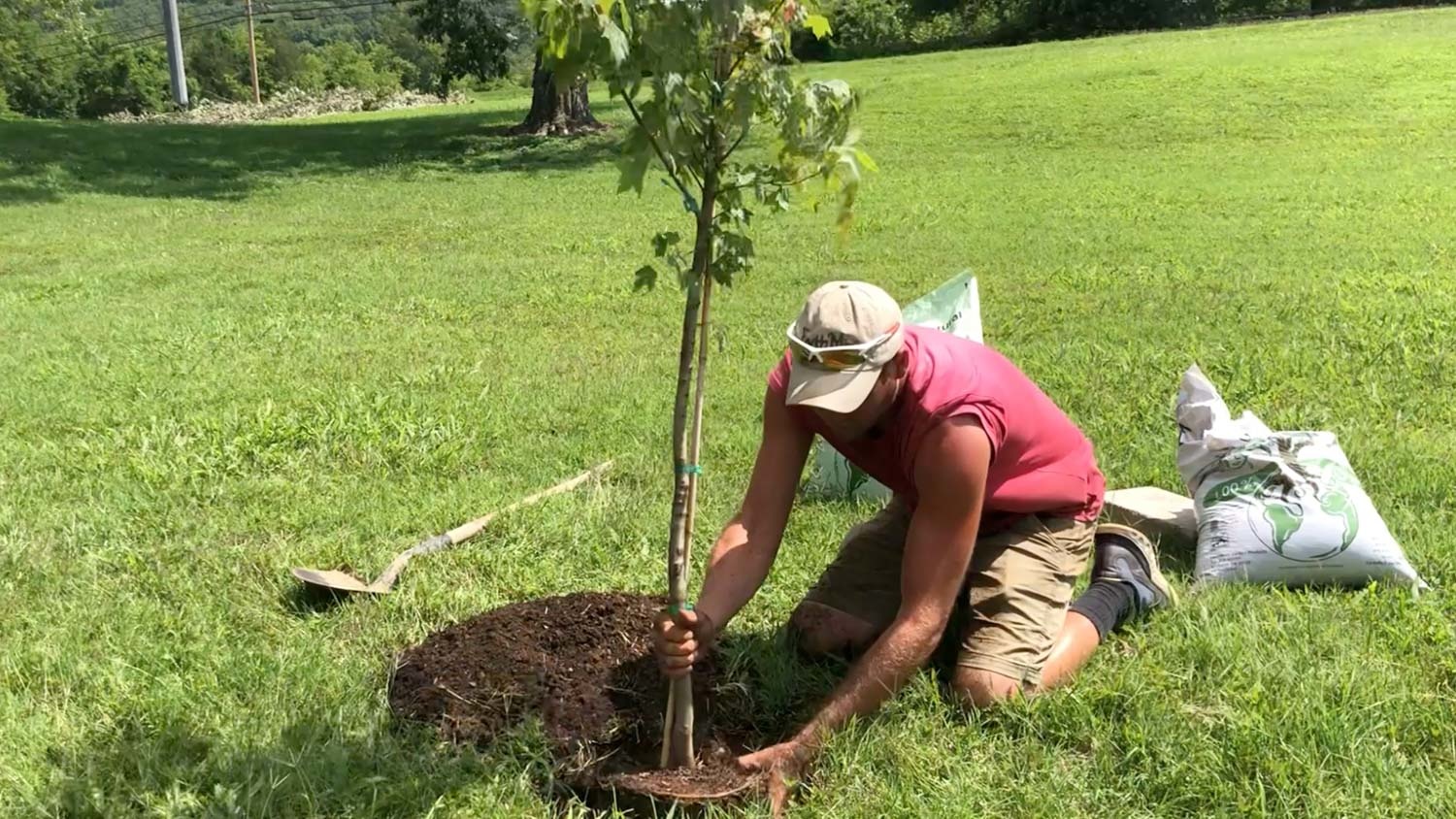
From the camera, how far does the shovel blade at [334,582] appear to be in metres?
3.30

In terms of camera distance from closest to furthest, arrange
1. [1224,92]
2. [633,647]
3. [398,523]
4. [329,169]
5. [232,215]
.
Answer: [633,647] < [398,523] < [232,215] < [329,169] < [1224,92]

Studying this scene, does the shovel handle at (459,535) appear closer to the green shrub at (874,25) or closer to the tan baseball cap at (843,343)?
the tan baseball cap at (843,343)

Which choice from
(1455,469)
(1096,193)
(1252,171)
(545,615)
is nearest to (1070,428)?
(545,615)

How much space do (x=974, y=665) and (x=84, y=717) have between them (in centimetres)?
217

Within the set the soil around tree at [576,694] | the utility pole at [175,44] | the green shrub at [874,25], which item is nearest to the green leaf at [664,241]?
the soil around tree at [576,694]

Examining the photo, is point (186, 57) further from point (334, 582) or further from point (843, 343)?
point (843, 343)

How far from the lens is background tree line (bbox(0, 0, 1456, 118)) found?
1962cm

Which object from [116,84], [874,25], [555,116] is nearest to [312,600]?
[555,116]

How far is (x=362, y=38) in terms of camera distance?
108750mm

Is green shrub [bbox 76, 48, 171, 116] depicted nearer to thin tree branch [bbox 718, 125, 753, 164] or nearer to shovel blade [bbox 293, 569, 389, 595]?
shovel blade [bbox 293, 569, 389, 595]

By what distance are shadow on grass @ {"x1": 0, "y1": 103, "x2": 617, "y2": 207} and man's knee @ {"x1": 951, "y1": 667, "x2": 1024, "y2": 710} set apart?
42.8 feet

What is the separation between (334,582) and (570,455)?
1.34m

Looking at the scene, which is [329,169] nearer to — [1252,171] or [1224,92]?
[1252,171]

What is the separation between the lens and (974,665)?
2.76 metres
